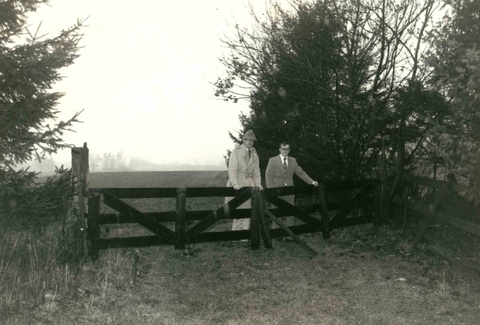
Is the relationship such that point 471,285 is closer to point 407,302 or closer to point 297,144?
point 407,302

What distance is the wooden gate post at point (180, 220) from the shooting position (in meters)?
8.59

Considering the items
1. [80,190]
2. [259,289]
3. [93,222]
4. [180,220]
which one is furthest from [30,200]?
[259,289]

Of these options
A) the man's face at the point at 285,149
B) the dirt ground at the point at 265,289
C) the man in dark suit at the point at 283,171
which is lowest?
the dirt ground at the point at 265,289

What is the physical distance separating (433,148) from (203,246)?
15.5 feet

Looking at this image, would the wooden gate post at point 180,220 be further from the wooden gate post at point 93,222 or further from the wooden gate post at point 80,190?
the wooden gate post at point 80,190

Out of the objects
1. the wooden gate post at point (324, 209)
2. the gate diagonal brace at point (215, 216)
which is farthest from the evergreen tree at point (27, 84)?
the wooden gate post at point (324, 209)

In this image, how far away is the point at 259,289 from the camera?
22.4ft

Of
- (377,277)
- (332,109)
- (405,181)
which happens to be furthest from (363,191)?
(377,277)

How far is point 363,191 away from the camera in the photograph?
11.2m

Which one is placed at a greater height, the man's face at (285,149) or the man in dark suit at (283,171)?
the man's face at (285,149)

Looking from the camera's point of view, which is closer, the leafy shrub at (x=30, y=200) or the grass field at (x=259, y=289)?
the grass field at (x=259, y=289)

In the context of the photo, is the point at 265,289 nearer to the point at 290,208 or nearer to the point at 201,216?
the point at 201,216

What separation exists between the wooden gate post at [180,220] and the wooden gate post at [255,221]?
1308 mm

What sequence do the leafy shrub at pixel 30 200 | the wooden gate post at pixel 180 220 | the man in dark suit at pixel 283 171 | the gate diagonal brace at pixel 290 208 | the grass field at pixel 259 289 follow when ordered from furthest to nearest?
the man in dark suit at pixel 283 171 < the gate diagonal brace at pixel 290 208 < the wooden gate post at pixel 180 220 < the leafy shrub at pixel 30 200 < the grass field at pixel 259 289
